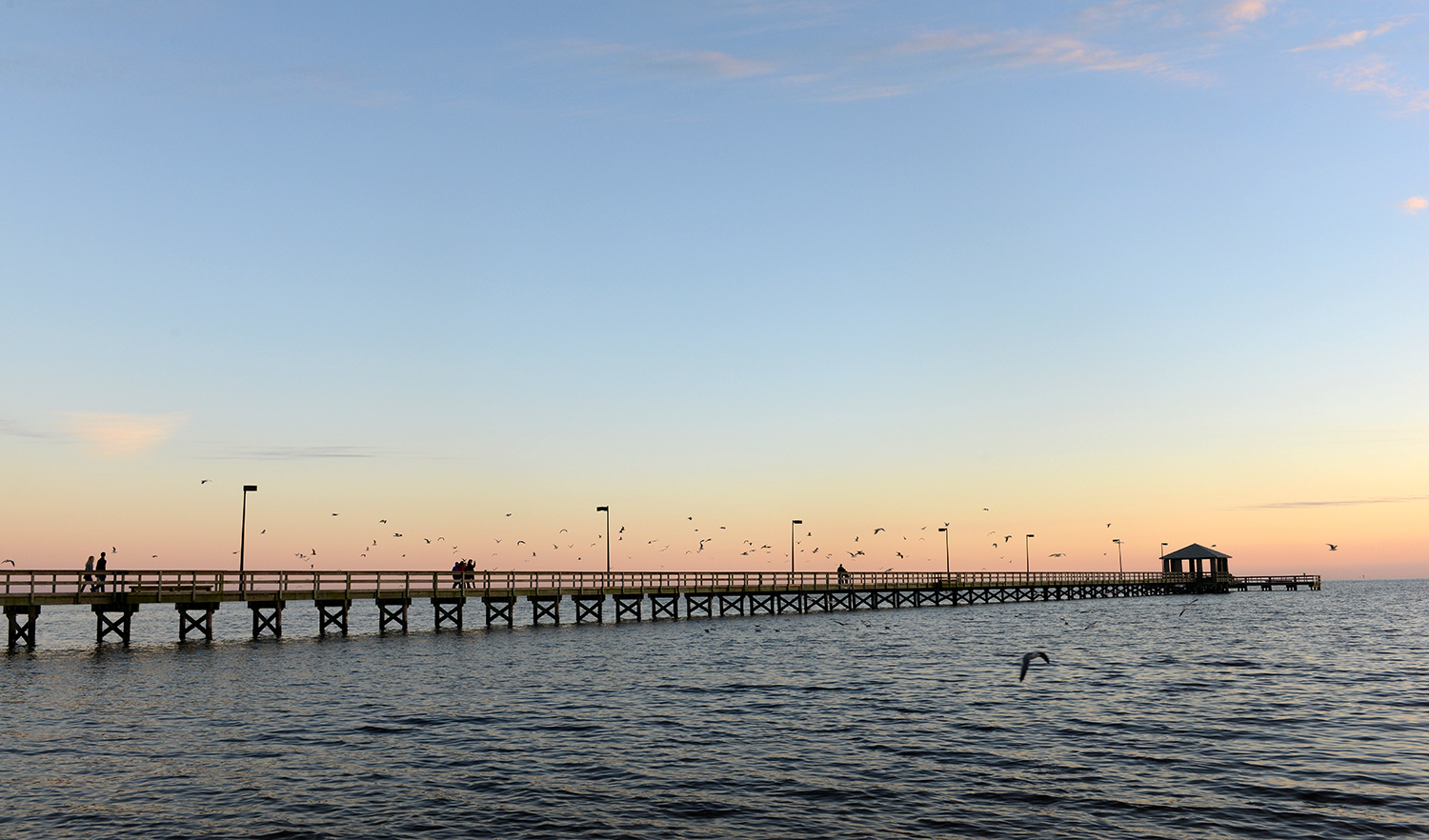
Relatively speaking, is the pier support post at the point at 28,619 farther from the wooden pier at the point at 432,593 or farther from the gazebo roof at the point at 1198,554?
the gazebo roof at the point at 1198,554

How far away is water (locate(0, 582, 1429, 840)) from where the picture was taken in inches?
582

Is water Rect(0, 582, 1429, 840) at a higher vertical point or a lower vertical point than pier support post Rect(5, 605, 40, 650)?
lower

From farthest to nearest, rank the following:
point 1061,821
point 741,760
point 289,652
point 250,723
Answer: point 289,652 < point 250,723 < point 741,760 < point 1061,821

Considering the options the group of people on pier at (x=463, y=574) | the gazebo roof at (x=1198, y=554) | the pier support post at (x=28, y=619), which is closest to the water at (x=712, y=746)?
the pier support post at (x=28, y=619)

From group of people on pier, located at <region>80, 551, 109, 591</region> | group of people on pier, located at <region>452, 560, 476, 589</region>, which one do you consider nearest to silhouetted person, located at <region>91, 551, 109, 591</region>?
group of people on pier, located at <region>80, 551, 109, 591</region>

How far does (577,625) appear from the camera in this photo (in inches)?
2398

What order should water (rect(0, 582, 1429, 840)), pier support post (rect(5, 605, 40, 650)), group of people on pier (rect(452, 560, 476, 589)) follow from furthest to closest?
group of people on pier (rect(452, 560, 476, 589))
pier support post (rect(5, 605, 40, 650))
water (rect(0, 582, 1429, 840))

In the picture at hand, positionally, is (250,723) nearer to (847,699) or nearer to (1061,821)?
(847,699)

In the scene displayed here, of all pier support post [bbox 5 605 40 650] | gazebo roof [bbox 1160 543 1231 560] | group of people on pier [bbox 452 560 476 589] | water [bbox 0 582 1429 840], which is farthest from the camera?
gazebo roof [bbox 1160 543 1231 560]

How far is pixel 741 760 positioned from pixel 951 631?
39532mm

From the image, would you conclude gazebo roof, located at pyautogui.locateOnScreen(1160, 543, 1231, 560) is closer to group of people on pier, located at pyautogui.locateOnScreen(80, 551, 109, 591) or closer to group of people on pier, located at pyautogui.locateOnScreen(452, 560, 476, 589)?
group of people on pier, located at pyautogui.locateOnScreen(452, 560, 476, 589)

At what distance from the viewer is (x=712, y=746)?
20547 mm

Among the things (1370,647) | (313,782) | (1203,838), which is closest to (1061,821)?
(1203,838)

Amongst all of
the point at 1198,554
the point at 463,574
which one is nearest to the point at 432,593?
the point at 463,574
